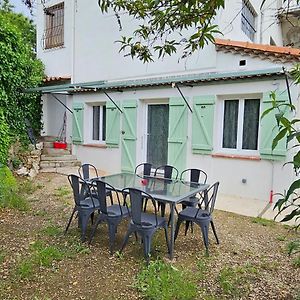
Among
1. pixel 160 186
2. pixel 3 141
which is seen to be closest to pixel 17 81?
pixel 3 141

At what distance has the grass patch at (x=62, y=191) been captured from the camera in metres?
7.38

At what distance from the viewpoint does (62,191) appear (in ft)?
25.2

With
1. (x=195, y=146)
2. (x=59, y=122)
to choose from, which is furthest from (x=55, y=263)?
(x=59, y=122)

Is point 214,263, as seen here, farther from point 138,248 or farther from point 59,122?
point 59,122

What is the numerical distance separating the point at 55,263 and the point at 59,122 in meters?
9.60

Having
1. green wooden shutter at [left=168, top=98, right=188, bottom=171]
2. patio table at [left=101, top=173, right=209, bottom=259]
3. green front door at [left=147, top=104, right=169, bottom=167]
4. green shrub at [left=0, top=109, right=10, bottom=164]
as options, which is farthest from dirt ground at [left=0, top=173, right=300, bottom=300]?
green front door at [left=147, top=104, right=169, bottom=167]

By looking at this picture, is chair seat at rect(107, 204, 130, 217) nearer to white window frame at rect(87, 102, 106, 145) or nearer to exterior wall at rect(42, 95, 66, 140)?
white window frame at rect(87, 102, 106, 145)

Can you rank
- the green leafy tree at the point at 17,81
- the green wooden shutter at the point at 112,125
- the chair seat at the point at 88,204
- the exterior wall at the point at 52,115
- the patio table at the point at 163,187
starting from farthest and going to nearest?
the exterior wall at the point at 52,115, the green wooden shutter at the point at 112,125, the green leafy tree at the point at 17,81, the chair seat at the point at 88,204, the patio table at the point at 163,187

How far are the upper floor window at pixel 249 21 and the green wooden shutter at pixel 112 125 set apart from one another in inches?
195

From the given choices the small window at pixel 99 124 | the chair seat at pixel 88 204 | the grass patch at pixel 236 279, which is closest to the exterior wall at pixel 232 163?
the small window at pixel 99 124

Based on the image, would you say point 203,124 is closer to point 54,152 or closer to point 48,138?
point 54,152

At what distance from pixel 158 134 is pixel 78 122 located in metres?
3.46

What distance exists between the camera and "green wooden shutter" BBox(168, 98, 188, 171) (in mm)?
8328

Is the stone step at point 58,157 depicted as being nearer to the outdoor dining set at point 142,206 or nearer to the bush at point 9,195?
the bush at point 9,195
